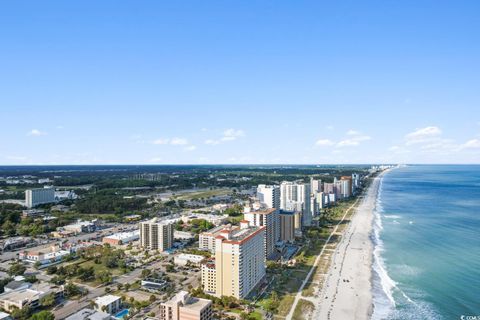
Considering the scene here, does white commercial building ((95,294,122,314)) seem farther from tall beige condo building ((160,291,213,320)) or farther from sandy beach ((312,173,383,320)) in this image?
sandy beach ((312,173,383,320))

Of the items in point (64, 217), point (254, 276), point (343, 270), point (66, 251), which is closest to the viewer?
point (254, 276)

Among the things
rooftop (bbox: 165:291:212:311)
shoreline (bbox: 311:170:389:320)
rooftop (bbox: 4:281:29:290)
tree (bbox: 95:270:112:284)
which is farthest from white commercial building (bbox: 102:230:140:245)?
rooftop (bbox: 165:291:212:311)

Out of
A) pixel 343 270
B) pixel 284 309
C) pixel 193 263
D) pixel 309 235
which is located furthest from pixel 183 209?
pixel 284 309

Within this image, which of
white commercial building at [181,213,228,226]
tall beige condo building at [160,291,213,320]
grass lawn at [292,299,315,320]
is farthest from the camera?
white commercial building at [181,213,228,226]

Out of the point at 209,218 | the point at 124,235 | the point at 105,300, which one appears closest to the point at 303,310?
the point at 105,300

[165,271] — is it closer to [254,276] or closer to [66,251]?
[254,276]

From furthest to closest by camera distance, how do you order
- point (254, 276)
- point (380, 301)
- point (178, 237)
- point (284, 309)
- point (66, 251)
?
point (178, 237) → point (66, 251) → point (254, 276) → point (380, 301) → point (284, 309)

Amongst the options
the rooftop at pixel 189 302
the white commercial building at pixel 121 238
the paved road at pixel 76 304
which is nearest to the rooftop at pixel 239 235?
the rooftop at pixel 189 302
